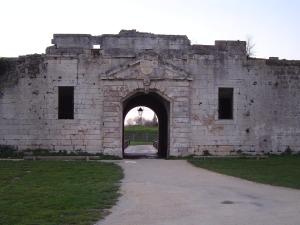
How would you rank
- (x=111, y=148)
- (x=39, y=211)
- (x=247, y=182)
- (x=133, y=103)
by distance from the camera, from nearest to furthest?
(x=39, y=211)
(x=247, y=182)
(x=111, y=148)
(x=133, y=103)

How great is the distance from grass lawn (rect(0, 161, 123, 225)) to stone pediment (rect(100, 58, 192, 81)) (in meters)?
5.99

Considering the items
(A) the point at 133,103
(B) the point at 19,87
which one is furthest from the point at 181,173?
(A) the point at 133,103

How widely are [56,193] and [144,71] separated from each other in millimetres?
12175

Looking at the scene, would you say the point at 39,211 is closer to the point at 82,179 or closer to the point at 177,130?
the point at 82,179

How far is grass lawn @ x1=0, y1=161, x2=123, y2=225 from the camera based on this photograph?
8.69 meters

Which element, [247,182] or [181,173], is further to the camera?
[181,173]

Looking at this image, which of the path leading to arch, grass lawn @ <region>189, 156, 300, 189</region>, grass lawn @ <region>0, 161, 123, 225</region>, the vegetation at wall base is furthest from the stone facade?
the path leading to arch

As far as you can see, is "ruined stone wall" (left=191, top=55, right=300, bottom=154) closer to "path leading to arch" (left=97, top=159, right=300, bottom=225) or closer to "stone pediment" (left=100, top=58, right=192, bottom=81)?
"stone pediment" (left=100, top=58, right=192, bottom=81)

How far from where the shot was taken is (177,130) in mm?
22953

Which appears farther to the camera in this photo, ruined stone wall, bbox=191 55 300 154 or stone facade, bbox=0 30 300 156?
ruined stone wall, bbox=191 55 300 154

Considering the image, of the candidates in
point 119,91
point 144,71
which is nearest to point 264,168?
point 144,71

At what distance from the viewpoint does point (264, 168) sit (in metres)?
17.8

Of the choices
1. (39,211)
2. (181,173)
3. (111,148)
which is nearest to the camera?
(39,211)

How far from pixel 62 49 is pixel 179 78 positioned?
5218 mm
